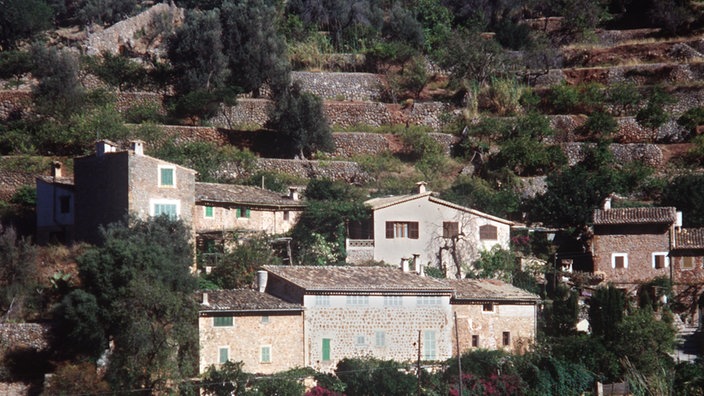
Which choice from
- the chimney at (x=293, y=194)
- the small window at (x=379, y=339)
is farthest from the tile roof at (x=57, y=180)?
the small window at (x=379, y=339)

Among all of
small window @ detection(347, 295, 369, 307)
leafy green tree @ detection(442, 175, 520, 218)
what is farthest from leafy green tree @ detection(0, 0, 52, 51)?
small window @ detection(347, 295, 369, 307)

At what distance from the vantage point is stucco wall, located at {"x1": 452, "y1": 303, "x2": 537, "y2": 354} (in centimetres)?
4316

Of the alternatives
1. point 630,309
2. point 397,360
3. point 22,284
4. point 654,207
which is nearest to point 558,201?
point 654,207

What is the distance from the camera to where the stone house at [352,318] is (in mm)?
39500

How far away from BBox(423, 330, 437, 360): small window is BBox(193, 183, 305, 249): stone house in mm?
8551

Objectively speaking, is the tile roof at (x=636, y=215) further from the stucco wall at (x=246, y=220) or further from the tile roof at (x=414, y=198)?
the stucco wall at (x=246, y=220)

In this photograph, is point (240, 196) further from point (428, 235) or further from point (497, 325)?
point (497, 325)

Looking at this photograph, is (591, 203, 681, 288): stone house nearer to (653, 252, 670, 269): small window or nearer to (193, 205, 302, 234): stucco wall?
(653, 252, 670, 269): small window

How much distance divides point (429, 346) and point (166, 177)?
10479 millimetres

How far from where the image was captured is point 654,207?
2025 inches

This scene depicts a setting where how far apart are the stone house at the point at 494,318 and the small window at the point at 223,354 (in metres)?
7.75

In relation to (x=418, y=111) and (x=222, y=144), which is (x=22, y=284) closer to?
(x=222, y=144)

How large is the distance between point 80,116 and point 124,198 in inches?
571

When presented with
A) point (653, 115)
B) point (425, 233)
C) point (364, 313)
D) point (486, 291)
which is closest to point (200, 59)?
point (425, 233)
